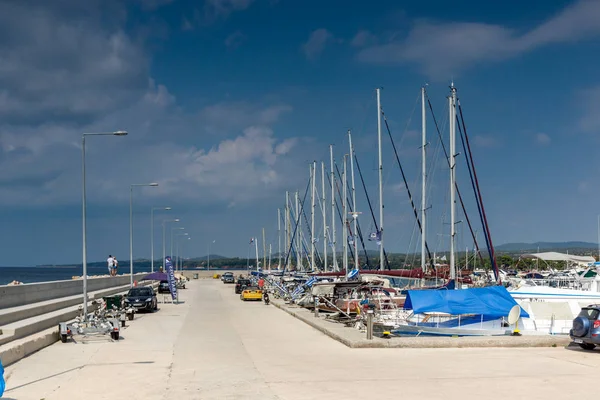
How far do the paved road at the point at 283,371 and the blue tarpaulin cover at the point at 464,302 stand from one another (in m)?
3.46

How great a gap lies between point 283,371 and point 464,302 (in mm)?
11481

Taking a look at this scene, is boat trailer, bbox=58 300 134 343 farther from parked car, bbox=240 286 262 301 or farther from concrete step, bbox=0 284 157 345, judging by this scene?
parked car, bbox=240 286 262 301

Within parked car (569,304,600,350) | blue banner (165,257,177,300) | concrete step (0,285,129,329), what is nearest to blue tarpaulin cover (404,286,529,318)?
parked car (569,304,600,350)

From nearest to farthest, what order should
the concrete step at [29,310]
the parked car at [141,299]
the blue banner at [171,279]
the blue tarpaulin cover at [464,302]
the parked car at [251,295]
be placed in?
the concrete step at [29,310] → the blue tarpaulin cover at [464,302] → the parked car at [141,299] → the blue banner at [171,279] → the parked car at [251,295]

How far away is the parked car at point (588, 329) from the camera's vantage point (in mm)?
23438

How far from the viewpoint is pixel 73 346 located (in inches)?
1016

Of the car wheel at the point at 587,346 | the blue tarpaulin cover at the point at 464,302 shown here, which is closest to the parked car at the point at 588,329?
the car wheel at the point at 587,346

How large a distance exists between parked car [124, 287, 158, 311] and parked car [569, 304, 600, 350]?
27405mm

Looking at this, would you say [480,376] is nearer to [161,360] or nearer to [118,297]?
[161,360]

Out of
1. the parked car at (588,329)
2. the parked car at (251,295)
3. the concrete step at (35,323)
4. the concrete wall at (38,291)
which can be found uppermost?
the concrete wall at (38,291)

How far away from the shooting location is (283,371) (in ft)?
65.3

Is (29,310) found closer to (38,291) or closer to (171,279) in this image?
(38,291)

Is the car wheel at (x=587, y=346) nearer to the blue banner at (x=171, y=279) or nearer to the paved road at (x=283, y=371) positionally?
the paved road at (x=283, y=371)

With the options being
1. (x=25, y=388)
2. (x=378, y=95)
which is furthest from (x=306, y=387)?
(x=378, y=95)
